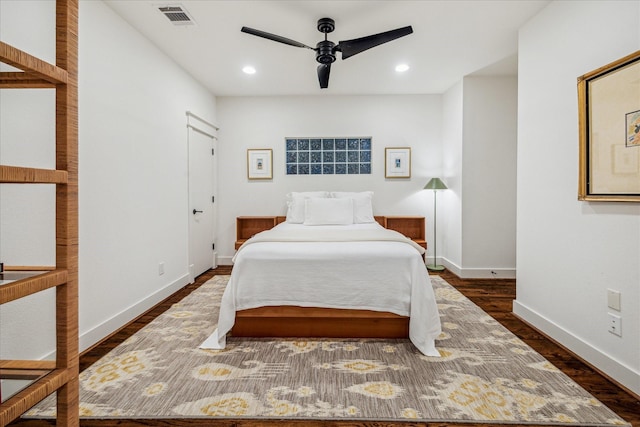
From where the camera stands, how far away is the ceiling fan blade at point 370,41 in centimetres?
244

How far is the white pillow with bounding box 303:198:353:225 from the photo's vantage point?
3.96 metres

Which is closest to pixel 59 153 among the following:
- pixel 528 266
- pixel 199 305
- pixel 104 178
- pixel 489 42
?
pixel 104 178

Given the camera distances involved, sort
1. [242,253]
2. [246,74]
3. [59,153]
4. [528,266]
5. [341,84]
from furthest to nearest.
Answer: [341,84], [246,74], [528,266], [242,253], [59,153]

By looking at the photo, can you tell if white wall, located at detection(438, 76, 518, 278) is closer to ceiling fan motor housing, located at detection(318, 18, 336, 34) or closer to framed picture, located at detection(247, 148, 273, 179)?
ceiling fan motor housing, located at detection(318, 18, 336, 34)

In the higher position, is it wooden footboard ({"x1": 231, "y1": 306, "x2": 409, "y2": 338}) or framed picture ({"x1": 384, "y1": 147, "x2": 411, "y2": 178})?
framed picture ({"x1": 384, "y1": 147, "x2": 411, "y2": 178})

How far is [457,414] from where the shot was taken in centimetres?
154

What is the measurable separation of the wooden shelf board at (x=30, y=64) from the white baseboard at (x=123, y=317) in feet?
6.20

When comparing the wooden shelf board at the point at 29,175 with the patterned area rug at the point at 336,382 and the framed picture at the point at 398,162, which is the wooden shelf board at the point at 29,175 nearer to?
the patterned area rug at the point at 336,382

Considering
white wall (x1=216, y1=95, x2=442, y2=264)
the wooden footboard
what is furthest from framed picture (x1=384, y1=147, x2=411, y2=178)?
the wooden footboard

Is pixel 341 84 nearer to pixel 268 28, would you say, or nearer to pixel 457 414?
pixel 268 28

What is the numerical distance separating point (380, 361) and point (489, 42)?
315cm

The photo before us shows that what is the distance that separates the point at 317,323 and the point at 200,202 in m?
2.63

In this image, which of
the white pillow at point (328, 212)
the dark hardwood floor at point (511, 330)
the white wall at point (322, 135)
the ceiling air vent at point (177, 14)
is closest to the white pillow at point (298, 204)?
the white pillow at point (328, 212)

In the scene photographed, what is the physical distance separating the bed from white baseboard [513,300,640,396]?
0.92 meters
